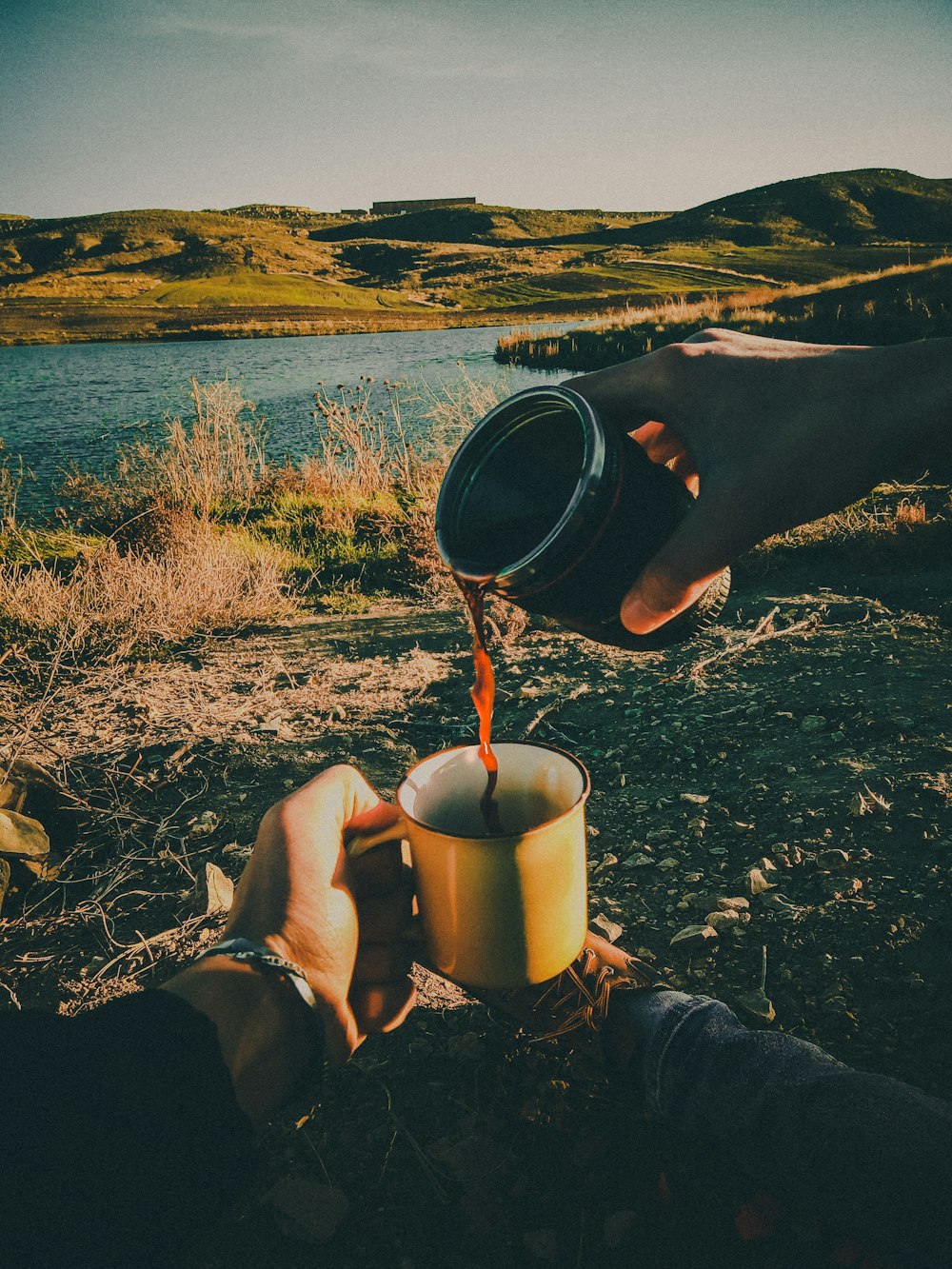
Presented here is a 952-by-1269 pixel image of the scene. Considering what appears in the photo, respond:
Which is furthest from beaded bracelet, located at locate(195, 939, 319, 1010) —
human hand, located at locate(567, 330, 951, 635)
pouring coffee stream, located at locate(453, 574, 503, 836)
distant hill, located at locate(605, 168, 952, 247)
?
distant hill, located at locate(605, 168, 952, 247)

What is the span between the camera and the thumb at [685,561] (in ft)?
3.98

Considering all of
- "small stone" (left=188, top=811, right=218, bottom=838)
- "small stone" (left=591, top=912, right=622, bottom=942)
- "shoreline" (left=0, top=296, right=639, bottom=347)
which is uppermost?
"shoreline" (left=0, top=296, right=639, bottom=347)

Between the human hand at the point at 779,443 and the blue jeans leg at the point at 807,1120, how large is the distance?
877 mm

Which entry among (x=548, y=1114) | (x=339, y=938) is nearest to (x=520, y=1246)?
(x=548, y=1114)

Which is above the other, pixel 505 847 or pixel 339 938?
pixel 505 847

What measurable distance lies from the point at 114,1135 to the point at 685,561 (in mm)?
1147

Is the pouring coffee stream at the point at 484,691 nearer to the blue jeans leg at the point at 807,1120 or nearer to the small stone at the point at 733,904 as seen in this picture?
the blue jeans leg at the point at 807,1120

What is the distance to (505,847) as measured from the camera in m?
1.11

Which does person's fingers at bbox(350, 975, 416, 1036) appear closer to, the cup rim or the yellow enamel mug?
the yellow enamel mug

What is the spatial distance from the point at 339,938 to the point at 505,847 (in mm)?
456

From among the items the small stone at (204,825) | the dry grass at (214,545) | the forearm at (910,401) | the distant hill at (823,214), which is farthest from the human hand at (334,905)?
the distant hill at (823,214)

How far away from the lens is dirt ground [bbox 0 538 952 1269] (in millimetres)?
1437

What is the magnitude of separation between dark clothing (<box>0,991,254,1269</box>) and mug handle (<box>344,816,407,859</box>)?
373 mm

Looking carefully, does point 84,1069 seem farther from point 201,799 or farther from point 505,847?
point 201,799
